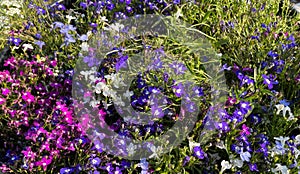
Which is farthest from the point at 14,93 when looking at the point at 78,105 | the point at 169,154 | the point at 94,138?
the point at 169,154

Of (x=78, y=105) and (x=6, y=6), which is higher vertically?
(x=6, y=6)

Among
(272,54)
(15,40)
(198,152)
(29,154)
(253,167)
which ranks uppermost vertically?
(15,40)

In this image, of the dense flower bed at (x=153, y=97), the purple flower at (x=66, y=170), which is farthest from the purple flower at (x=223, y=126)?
the purple flower at (x=66, y=170)

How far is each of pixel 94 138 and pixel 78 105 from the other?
0.27m

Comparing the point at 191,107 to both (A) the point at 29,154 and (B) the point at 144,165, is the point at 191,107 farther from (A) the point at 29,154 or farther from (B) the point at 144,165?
(A) the point at 29,154

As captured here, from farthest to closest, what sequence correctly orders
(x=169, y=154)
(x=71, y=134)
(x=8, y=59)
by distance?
(x=8, y=59)
(x=71, y=134)
(x=169, y=154)

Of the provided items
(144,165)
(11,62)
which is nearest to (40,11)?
(11,62)

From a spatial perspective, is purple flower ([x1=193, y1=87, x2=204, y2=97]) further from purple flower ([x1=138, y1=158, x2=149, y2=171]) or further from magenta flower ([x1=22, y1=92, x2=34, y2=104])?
magenta flower ([x1=22, y1=92, x2=34, y2=104])

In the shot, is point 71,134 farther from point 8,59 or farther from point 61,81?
point 8,59

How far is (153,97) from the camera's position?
2.55 metres

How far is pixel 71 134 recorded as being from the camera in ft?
8.23

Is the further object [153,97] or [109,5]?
[109,5]

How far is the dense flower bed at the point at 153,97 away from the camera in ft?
7.84

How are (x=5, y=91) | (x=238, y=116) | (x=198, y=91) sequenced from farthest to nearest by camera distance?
(x=5, y=91), (x=198, y=91), (x=238, y=116)
